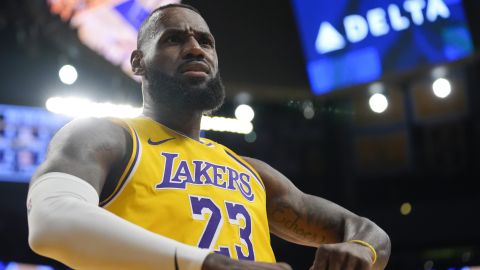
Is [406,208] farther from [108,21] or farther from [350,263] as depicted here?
[350,263]

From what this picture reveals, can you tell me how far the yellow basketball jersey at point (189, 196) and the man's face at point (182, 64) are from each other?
156mm

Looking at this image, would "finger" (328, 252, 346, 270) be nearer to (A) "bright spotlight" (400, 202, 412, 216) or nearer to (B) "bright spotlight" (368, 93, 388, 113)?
(B) "bright spotlight" (368, 93, 388, 113)

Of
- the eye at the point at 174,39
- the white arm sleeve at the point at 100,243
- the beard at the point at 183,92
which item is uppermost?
the eye at the point at 174,39

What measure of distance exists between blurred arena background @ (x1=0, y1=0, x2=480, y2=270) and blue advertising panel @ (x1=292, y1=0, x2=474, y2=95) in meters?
0.01

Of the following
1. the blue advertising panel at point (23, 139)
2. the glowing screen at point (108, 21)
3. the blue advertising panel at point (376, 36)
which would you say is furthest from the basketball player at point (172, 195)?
the blue advertising panel at point (23, 139)

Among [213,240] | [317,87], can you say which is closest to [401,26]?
[317,87]

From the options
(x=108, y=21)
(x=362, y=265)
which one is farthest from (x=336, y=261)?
(x=108, y=21)

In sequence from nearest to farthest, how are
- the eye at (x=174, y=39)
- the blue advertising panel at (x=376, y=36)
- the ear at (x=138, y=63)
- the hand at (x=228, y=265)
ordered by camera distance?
1. the hand at (x=228, y=265)
2. the eye at (x=174, y=39)
3. the ear at (x=138, y=63)
4. the blue advertising panel at (x=376, y=36)

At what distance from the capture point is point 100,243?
2018mm

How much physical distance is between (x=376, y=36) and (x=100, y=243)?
7151mm

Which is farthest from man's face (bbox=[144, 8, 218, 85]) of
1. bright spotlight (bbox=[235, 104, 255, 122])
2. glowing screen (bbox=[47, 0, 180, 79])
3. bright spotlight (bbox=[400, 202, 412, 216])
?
bright spotlight (bbox=[400, 202, 412, 216])

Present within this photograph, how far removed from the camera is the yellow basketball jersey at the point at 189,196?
8.53 feet

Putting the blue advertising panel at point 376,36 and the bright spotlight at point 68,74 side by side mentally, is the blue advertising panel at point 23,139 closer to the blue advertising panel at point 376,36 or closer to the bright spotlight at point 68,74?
the bright spotlight at point 68,74

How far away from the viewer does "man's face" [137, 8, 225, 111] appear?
10.0ft
